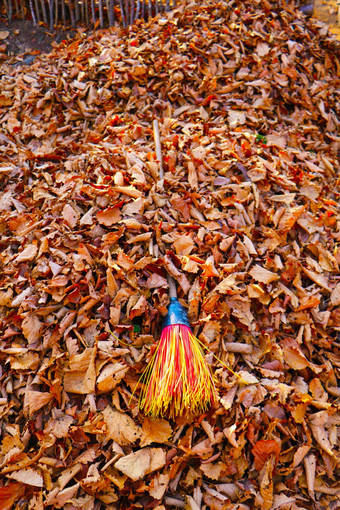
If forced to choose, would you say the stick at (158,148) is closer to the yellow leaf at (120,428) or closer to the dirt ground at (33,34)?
the yellow leaf at (120,428)

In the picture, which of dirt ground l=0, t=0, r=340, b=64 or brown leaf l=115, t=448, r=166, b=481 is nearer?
brown leaf l=115, t=448, r=166, b=481

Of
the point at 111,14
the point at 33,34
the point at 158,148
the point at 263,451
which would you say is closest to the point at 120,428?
the point at 263,451

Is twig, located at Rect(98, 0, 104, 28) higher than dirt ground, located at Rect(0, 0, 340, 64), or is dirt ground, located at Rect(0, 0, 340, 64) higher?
twig, located at Rect(98, 0, 104, 28)

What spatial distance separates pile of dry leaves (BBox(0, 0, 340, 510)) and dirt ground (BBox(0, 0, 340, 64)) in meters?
1.14

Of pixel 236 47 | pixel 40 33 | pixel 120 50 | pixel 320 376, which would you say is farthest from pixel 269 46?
pixel 320 376

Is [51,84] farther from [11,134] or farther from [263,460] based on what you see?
[263,460]

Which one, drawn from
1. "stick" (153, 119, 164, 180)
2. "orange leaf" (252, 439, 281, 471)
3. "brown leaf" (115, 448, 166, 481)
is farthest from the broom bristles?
"stick" (153, 119, 164, 180)

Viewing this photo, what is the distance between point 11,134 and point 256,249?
7.28ft

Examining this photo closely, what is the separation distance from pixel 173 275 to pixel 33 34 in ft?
11.8

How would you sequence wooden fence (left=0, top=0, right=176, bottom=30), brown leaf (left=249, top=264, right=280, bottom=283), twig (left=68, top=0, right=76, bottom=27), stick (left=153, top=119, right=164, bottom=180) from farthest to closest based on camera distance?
1. twig (left=68, top=0, right=76, bottom=27)
2. wooden fence (left=0, top=0, right=176, bottom=30)
3. stick (left=153, top=119, right=164, bottom=180)
4. brown leaf (left=249, top=264, right=280, bottom=283)

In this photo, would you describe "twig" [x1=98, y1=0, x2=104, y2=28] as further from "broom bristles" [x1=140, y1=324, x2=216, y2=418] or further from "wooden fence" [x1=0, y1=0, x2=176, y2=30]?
"broom bristles" [x1=140, y1=324, x2=216, y2=418]

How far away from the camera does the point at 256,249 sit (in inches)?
97.0

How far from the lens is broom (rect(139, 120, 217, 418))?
75.2 inches

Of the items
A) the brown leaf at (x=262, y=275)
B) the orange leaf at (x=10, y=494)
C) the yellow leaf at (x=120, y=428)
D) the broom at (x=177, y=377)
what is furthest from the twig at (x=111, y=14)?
the orange leaf at (x=10, y=494)
